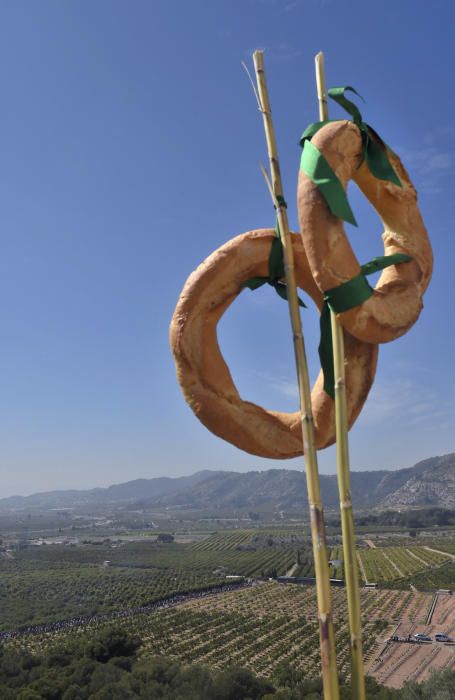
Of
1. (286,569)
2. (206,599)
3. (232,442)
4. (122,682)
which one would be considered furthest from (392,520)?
(232,442)

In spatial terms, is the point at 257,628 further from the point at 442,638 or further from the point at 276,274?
the point at 276,274

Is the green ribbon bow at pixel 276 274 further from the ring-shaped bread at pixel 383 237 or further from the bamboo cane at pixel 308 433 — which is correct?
the ring-shaped bread at pixel 383 237

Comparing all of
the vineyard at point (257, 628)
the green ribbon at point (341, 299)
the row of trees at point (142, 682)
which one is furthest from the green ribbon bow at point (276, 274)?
the vineyard at point (257, 628)

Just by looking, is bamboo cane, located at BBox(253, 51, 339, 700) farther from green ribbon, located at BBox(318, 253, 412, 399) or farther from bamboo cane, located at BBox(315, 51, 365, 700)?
green ribbon, located at BBox(318, 253, 412, 399)

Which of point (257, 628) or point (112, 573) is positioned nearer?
point (257, 628)

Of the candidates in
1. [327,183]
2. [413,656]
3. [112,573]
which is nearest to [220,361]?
[327,183]
